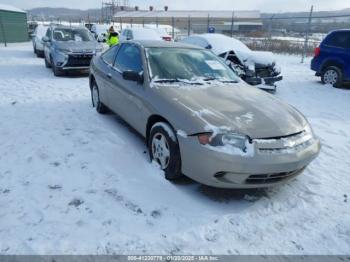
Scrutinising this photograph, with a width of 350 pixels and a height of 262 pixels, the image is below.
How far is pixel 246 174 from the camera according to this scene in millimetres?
3102

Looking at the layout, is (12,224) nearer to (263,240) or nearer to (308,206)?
(263,240)

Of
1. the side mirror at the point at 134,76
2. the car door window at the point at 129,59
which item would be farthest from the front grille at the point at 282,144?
the car door window at the point at 129,59

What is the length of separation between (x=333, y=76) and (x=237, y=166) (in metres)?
8.05

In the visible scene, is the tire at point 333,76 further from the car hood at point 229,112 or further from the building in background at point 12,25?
the building in background at point 12,25

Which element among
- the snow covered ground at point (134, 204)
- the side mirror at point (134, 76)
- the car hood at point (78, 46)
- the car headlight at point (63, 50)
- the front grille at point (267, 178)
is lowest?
the snow covered ground at point (134, 204)

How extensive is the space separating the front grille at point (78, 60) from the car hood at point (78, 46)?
0.66 ft

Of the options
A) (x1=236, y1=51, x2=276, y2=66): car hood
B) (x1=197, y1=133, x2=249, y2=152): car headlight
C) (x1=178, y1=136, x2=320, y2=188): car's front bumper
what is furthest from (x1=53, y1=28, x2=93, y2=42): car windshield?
(x1=197, y1=133, x2=249, y2=152): car headlight

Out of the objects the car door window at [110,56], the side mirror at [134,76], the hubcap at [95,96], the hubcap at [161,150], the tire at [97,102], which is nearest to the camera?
the hubcap at [161,150]

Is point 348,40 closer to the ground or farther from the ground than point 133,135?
farther from the ground

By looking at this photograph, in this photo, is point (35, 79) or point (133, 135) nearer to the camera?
point (133, 135)

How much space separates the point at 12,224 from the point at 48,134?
2.43 m

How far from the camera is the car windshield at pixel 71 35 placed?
441 inches

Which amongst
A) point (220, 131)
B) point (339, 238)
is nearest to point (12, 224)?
point (220, 131)

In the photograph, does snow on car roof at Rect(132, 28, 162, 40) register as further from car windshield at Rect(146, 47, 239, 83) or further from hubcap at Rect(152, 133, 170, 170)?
hubcap at Rect(152, 133, 170, 170)
